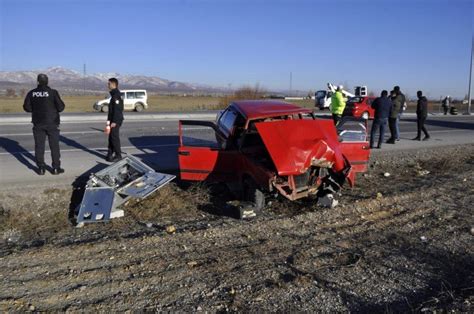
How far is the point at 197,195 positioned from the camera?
7410mm

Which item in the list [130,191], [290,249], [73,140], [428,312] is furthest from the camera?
[73,140]

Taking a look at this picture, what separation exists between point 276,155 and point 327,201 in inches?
50.6

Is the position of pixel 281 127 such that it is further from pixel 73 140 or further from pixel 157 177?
pixel 73 140

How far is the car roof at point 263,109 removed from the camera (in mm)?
7105

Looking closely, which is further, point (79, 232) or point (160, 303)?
point (79, 232)

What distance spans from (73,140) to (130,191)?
24.0 feet

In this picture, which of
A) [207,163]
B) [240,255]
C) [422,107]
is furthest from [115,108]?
[422,107]

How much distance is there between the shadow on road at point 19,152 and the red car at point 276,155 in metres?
3.95

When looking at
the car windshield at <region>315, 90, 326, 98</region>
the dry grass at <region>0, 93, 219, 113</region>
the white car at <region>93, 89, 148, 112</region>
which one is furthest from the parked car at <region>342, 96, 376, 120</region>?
the white car at <region>93, 89, 148, 112</region>

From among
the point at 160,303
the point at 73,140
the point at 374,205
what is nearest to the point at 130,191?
the point at 160,303

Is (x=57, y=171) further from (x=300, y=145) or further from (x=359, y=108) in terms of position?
(x=359, y=108)

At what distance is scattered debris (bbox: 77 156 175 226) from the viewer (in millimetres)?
6198

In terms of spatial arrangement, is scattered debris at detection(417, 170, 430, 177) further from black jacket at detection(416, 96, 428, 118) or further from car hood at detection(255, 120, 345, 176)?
black jacket at detection(416, 96, 428, 118)

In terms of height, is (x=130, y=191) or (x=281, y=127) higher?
(x=281, y=127)
